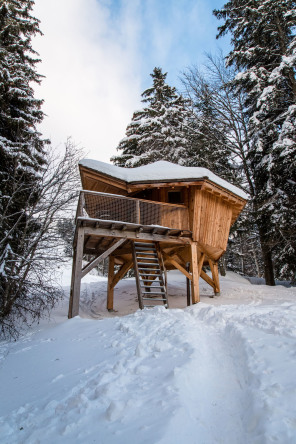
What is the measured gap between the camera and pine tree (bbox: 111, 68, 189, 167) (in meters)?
18.6

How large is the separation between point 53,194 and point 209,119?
13218 mm

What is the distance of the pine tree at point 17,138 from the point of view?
8.36 metres

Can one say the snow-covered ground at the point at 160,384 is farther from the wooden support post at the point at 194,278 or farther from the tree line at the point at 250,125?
the tree line at the point at 250,125

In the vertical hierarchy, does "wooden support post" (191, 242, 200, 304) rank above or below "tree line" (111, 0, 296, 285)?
below

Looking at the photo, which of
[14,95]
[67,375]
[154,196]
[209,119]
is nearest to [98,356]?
[67,375]

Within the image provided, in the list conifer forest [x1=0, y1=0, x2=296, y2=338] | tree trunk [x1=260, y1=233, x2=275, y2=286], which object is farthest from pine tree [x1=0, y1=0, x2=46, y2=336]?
tree trunk [x1=260, y1=233, x2=275, y2=286]

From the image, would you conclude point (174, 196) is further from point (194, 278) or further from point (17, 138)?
point (17, 138)

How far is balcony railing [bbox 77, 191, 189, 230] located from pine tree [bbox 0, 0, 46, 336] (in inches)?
88.0

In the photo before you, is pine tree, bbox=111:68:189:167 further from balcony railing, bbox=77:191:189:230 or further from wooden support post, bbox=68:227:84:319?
wooden support post, bbox=68:227:84:319

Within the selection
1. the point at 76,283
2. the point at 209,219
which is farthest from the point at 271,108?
the point at 76,283

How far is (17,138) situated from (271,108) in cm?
1276

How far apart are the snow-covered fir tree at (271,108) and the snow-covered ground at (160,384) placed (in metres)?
9.89

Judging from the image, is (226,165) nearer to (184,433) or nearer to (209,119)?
(209,119)

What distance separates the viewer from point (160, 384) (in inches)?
118
